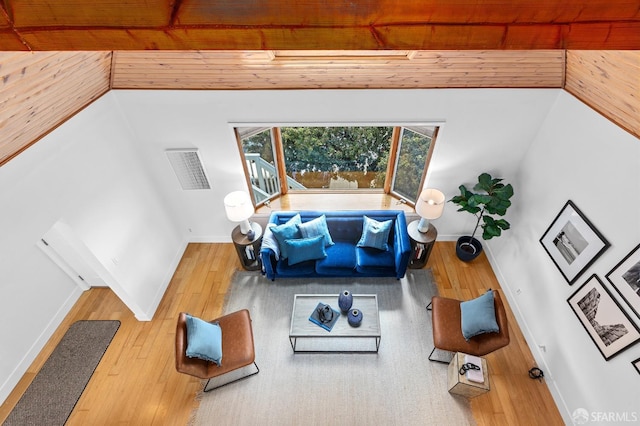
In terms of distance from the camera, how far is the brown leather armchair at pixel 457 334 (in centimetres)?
307

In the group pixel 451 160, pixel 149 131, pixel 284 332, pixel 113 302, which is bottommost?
pixel 284 332

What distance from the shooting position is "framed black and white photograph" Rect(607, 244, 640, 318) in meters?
2.31

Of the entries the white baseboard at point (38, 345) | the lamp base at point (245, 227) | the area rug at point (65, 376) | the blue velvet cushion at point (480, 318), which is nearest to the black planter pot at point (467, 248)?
the blue velvet cushion at point (480, 318)

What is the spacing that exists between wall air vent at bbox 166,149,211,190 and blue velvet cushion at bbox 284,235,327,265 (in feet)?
4.78

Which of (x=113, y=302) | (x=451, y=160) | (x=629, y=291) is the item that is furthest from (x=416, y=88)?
(x=113, y=302)

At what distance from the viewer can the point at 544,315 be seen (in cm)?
332

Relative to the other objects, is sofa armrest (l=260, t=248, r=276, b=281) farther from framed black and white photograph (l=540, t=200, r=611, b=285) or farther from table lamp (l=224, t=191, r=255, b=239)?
framed black and white photograph (l=540, t=200, r=611, b=285)

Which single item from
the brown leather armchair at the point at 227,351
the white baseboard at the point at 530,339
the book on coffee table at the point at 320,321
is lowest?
the white baseboard at the point at 530,339

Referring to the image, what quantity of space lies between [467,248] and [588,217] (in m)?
1.78

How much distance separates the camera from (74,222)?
9.29ft

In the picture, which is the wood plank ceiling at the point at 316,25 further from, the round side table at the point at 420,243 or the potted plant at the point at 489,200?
the round side table at the point at 420,243

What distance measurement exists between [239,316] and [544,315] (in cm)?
341

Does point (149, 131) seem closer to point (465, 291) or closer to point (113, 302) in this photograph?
point (113, 302)

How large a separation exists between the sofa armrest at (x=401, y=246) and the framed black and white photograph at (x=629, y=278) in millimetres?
1846
